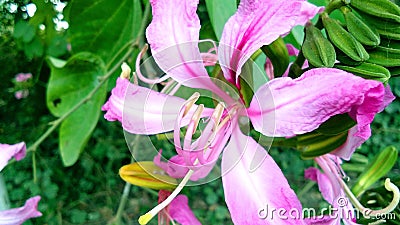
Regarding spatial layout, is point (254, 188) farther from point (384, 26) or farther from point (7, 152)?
point (7, 152)

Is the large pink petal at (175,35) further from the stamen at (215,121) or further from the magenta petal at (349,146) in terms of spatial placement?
the magenta petal at (349,146)

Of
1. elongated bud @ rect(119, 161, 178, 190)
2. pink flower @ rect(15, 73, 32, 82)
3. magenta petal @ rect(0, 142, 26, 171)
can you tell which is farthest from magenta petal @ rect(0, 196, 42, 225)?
pink flower @ rect(15, 73, 32, 82)

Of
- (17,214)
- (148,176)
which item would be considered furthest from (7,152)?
(148,176)

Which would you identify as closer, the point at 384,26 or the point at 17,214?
the point at 384,26

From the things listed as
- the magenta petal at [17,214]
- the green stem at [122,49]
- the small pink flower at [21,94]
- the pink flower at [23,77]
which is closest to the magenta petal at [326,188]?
the magenta petal at [17,214]

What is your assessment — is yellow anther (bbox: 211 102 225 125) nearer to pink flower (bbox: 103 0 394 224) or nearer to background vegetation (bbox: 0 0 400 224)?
pink flower (bbox: 103 0 394 224)

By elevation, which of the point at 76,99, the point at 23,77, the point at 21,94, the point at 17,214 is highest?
the point at 17,214

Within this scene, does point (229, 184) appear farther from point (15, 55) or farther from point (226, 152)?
point (15, 55)
